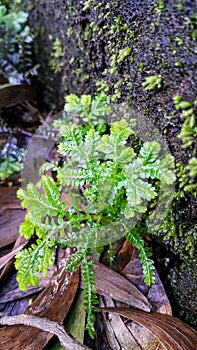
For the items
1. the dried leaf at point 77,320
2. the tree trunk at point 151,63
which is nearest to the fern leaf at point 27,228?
the dried leaf at point 77,320

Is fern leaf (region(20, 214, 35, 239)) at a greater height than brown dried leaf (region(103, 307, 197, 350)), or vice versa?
fern leaf (region(20, 214, 35, 239))

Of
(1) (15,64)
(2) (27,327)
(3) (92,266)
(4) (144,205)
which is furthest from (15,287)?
(1) (15,64)

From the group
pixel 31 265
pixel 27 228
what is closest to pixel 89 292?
pixel 31 265

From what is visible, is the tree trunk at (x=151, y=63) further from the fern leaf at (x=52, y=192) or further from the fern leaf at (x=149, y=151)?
the fern leaf at (x=52, y=192)

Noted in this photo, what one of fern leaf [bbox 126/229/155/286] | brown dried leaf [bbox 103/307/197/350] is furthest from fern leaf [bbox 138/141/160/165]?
brown dried leaf [bbox 103/307/197/350]

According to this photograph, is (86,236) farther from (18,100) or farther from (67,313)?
(18,100)

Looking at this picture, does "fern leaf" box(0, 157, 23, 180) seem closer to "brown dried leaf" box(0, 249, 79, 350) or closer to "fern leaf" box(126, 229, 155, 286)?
"brown dried leaf" box(0, 249, 79, 350)
